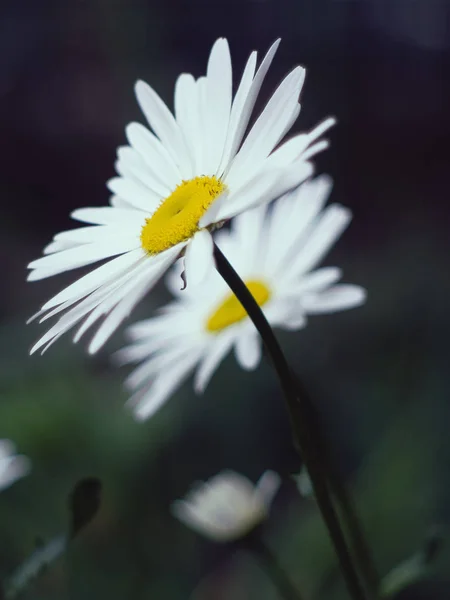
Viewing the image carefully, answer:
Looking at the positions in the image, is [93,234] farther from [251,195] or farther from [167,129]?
[251,195]

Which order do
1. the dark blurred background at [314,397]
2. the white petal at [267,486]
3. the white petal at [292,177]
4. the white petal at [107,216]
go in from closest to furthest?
the white petal at [292,177] < the white petal at [107,216] < the white petal at [267,486] < the dark blurred background at [314,397]

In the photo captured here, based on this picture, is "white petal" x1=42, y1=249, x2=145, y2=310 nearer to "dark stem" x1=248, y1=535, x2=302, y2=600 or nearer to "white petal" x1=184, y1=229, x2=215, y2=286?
"white petal" x1=184, y1=229, x2=215, y2=286

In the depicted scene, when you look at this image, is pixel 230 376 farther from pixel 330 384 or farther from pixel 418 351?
pixel 418 351

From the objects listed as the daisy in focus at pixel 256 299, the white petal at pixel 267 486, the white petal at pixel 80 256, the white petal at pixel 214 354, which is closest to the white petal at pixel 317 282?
the daisy in focus at pixel 256 299

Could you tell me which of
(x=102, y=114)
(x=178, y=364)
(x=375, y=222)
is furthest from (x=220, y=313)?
(x=102, y=114)

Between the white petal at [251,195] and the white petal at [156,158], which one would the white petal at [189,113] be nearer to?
the white petal at [156,158]
